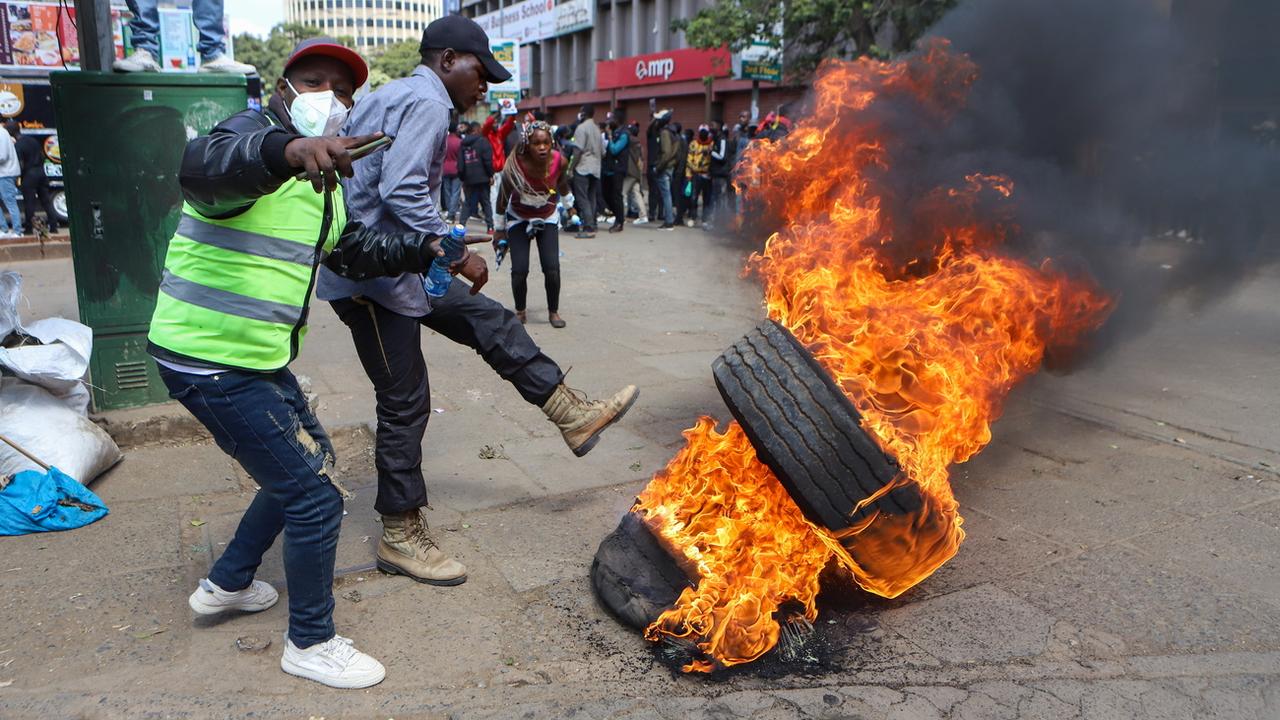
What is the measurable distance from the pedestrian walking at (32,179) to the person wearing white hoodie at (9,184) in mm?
424

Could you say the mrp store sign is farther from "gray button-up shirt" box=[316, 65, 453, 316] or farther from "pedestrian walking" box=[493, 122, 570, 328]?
"gray button-up shirt" box=[316, 65, 453, 316]

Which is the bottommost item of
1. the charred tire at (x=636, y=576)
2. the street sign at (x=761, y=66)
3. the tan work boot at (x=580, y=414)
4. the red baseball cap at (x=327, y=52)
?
the charred tire at (x=636, y=576)

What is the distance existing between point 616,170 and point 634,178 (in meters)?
0.78

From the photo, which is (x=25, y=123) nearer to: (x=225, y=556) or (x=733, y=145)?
(x=733, y=145)

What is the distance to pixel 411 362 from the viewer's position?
367cm

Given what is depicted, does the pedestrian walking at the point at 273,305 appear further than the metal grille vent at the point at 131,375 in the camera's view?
No

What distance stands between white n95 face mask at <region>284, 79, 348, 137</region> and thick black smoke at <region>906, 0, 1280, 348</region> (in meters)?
2.49

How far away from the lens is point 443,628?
10.9 ft

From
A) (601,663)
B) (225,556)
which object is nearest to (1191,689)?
(601,663)

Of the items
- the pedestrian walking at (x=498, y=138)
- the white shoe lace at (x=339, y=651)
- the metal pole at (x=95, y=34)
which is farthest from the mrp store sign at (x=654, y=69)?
the white shoe lace at (x=339, y=651)

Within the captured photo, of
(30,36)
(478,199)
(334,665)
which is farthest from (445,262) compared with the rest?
(30,36)

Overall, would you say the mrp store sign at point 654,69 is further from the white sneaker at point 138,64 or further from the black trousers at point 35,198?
the white sneaker at point 138,64

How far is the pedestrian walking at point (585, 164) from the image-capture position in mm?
15977

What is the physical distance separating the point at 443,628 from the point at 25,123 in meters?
19.1
